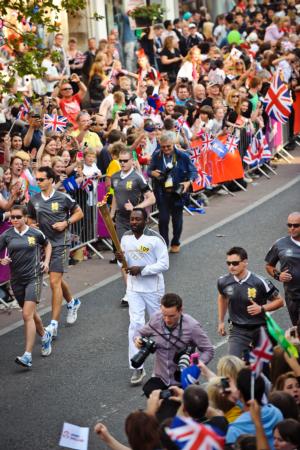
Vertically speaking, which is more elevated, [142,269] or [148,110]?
[142,269]

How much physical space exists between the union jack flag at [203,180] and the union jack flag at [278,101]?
11.8 ft

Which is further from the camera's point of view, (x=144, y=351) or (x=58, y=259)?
(x=58, y=259)

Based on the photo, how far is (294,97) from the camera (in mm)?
28422

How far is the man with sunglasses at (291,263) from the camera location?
12.8 meters

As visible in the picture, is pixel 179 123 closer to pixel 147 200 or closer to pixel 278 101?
pixel 278 101

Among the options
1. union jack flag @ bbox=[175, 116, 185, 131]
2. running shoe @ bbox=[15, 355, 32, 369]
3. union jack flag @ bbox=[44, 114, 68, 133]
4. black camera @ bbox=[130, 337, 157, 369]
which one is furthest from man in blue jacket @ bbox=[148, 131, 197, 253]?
black camera @ bbox=[130, 337, 157, 369]

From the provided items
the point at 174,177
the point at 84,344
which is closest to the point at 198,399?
the point at 84,344

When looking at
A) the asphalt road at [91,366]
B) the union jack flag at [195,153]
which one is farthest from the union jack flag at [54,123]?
the union jack flag at [195,153]

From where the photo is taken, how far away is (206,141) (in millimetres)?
22047

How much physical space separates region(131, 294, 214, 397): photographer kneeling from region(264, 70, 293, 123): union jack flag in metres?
14.8

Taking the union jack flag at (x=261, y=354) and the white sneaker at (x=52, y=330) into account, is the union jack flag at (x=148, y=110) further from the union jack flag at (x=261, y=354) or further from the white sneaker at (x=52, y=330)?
the union jack flag at (x=261, y=354)

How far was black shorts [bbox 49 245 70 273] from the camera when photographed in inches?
575

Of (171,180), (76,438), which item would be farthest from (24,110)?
(76,438)

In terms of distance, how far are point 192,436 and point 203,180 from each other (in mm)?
14396
